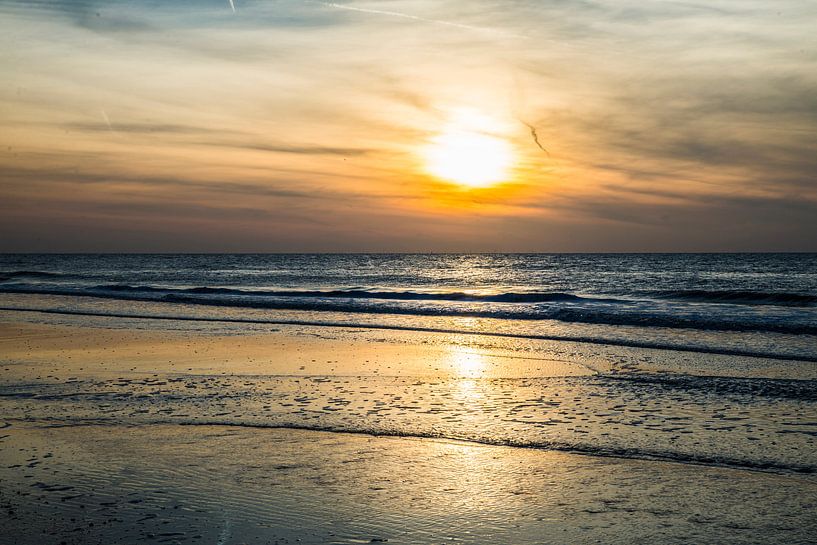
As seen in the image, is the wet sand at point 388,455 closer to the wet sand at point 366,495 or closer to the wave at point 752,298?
the wet sand at point 366,495

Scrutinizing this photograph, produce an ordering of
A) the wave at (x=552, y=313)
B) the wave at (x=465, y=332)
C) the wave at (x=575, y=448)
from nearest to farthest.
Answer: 1. the wave at (x=575, y=448)
2. the wave at (x=465, y=332)
3. the wave at (x=552, y=313)

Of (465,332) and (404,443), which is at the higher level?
(404,443)

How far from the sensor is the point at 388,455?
7137mm

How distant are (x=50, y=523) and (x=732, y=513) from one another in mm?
5365

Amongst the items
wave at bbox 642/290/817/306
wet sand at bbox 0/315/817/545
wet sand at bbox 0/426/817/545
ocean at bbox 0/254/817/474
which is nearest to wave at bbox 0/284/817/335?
ocean at bbox 0/254/817/474

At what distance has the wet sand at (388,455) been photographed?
5.29 m

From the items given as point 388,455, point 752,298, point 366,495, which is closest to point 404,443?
point 388,455

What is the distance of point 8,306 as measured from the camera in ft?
102

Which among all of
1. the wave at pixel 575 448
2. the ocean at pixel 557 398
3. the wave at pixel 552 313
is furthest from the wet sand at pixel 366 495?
the wave at pixel 552 313

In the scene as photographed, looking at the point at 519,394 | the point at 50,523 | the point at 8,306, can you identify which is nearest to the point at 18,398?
the point at 50,523

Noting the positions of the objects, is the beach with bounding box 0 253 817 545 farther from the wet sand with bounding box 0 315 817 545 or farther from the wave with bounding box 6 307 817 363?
the wave with bounding box 6 307 817 363

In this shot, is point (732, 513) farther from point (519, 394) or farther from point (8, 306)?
point (8, 306)

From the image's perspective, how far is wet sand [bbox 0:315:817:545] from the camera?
5.29 metres

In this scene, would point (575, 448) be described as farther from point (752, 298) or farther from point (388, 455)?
point (752, 298)
